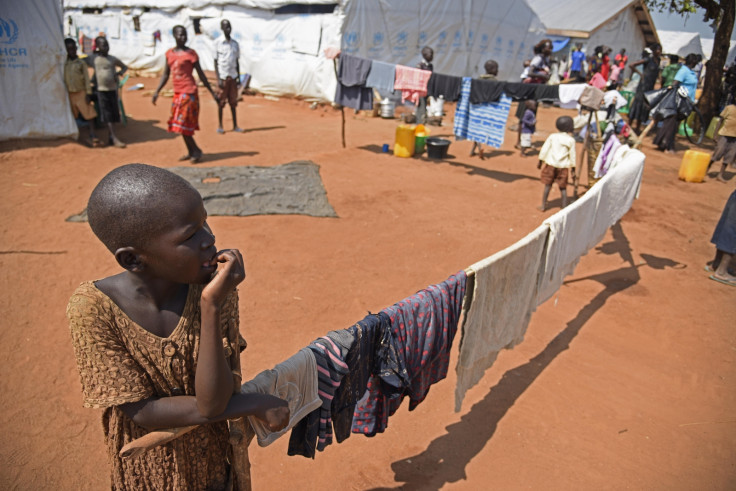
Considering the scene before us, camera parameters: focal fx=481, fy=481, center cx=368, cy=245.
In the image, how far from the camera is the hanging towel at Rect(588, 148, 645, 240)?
523 cm

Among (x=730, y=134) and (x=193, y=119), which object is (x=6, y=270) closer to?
(x=193, y=119)

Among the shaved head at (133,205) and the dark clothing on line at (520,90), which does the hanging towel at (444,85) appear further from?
the shaved head at (133,205)

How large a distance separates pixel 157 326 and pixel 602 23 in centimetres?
2888

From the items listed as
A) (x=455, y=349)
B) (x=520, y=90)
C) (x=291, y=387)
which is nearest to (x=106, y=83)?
(x=520, y=90)

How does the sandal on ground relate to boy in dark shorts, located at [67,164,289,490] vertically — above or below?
below

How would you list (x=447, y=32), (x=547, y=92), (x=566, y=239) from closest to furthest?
(x=566, y=239) → (x=547, y=92) → (x=447, y=32)

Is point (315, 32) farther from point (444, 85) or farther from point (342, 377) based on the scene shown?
point (342, 377)

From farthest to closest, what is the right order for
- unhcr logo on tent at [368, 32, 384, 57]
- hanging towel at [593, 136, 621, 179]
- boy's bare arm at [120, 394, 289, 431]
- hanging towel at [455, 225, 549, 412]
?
1. unhcr logo on tent at [368, 32, 384, 57]
2. hanging towel at [593, 136, 621, 179]
3. hanging towel at [455, 225, 549, 412]
4. boy's bare arm at [120, 394, 289, 431]

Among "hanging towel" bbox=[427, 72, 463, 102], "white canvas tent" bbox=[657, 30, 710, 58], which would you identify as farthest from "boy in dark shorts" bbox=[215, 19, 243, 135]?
"white canvas tent" bbox=[657, 30, 710, 58]

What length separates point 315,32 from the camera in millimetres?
15961

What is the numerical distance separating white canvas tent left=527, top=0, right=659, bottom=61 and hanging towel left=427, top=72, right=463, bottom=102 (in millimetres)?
18272

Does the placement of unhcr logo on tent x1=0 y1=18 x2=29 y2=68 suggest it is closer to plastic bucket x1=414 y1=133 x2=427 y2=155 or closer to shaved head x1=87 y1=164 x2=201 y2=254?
plastic bucket x1=414 y1=133 x2=427 y2=155

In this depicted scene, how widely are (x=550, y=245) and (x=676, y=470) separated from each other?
190cm

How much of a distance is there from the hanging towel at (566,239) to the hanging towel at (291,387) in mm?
2445
